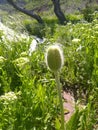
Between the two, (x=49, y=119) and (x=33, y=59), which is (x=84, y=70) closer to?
(x=33, y=59)

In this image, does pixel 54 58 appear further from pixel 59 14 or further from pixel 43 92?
pixel 59 14

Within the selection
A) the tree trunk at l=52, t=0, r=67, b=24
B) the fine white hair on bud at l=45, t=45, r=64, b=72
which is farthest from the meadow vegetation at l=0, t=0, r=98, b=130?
the tree trunk at l=52, t=0, r=67, b=24

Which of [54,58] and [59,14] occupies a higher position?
[59,14]

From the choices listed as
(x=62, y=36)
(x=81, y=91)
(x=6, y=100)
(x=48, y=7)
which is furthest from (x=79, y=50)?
(x=48, y=7)

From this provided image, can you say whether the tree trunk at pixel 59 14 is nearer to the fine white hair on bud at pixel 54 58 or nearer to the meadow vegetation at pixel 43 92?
the meadow vegetation at pixel 43 92

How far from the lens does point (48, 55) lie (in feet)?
4.58

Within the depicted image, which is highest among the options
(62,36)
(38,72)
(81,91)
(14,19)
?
(62,36)

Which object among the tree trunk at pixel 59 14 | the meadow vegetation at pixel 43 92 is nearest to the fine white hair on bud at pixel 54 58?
the meadow vegetation at pixel 43 92

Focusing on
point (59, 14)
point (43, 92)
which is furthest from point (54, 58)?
point (59, 14)

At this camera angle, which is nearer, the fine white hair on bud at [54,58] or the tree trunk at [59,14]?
the fine white hair on bud at [54,58]

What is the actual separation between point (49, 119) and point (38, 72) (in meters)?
0.91

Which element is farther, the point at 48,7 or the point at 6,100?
the point at 48,7

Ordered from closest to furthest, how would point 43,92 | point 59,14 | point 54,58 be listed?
point 54,58, point 43,92, point 59,14

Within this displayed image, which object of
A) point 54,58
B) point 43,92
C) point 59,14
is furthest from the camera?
point 59,14
